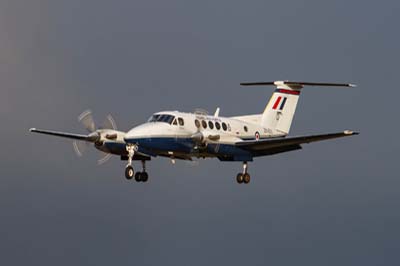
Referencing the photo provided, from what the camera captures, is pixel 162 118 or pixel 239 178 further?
pixel 239 178

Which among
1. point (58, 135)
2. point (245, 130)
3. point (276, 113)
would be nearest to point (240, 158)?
point (245, 130)

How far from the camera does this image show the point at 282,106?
216 ft

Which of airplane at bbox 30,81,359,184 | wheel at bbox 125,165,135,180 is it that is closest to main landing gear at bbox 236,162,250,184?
airplane at bbox 30,81,359,184

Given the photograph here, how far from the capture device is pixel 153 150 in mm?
56406

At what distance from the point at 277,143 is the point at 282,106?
7.07m

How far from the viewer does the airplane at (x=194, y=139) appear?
5603 centimetres

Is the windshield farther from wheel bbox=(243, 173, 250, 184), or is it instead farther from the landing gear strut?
wheel bbox=(243, 173, 250, 184)

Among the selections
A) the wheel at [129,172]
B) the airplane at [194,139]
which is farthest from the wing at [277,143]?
the wheel at [129,172]

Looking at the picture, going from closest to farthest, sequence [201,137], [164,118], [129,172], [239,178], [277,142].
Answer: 1. [129,172]
2. [164,118]
3. [201,137]
4. [277,142]
5. [239,178]

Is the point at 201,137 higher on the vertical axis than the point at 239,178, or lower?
higher

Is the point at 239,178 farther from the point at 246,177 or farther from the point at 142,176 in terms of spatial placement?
the point at 142,176

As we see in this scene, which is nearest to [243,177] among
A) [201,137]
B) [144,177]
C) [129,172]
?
[201,137]

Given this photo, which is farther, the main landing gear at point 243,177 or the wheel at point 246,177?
the wheel at point 246,177

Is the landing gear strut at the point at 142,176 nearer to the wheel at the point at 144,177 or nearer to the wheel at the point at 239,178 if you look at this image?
the wheel at the point at 144,177
